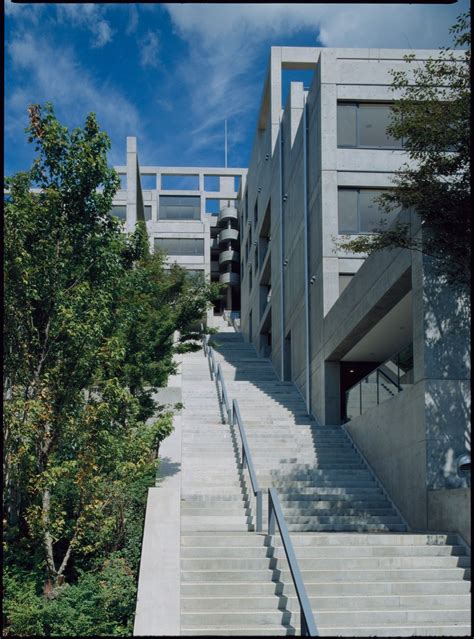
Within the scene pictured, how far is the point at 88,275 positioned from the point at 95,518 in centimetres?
362

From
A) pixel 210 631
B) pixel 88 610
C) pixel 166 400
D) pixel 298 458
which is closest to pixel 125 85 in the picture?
pixel 210 631

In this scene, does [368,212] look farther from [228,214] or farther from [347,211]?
[228,214]

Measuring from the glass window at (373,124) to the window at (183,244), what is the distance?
135 feet

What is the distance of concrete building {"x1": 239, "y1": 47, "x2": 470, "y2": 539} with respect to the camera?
12.8 m

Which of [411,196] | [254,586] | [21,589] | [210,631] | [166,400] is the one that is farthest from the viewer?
[166,400]

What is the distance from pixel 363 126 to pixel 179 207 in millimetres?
47717

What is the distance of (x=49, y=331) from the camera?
10.8m

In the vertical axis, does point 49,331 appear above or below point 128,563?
above

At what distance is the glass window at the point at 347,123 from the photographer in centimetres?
2386

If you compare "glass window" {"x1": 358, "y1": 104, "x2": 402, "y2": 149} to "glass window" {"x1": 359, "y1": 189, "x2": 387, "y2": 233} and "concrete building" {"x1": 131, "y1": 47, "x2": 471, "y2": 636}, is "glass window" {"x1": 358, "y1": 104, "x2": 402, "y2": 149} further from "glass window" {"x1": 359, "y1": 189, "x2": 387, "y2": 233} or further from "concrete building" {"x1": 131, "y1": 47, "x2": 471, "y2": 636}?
"glass window" {"x1": 359, "y1": 189, "x2": 387, "y2": 233}

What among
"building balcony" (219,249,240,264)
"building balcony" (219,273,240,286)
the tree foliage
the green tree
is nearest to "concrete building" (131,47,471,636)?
the green tree

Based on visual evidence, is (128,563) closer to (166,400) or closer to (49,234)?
(49,234)

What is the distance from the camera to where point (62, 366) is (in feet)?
36.1

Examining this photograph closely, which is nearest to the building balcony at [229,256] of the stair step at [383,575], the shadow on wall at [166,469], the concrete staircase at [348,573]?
the shadow on wall at [166,469]
